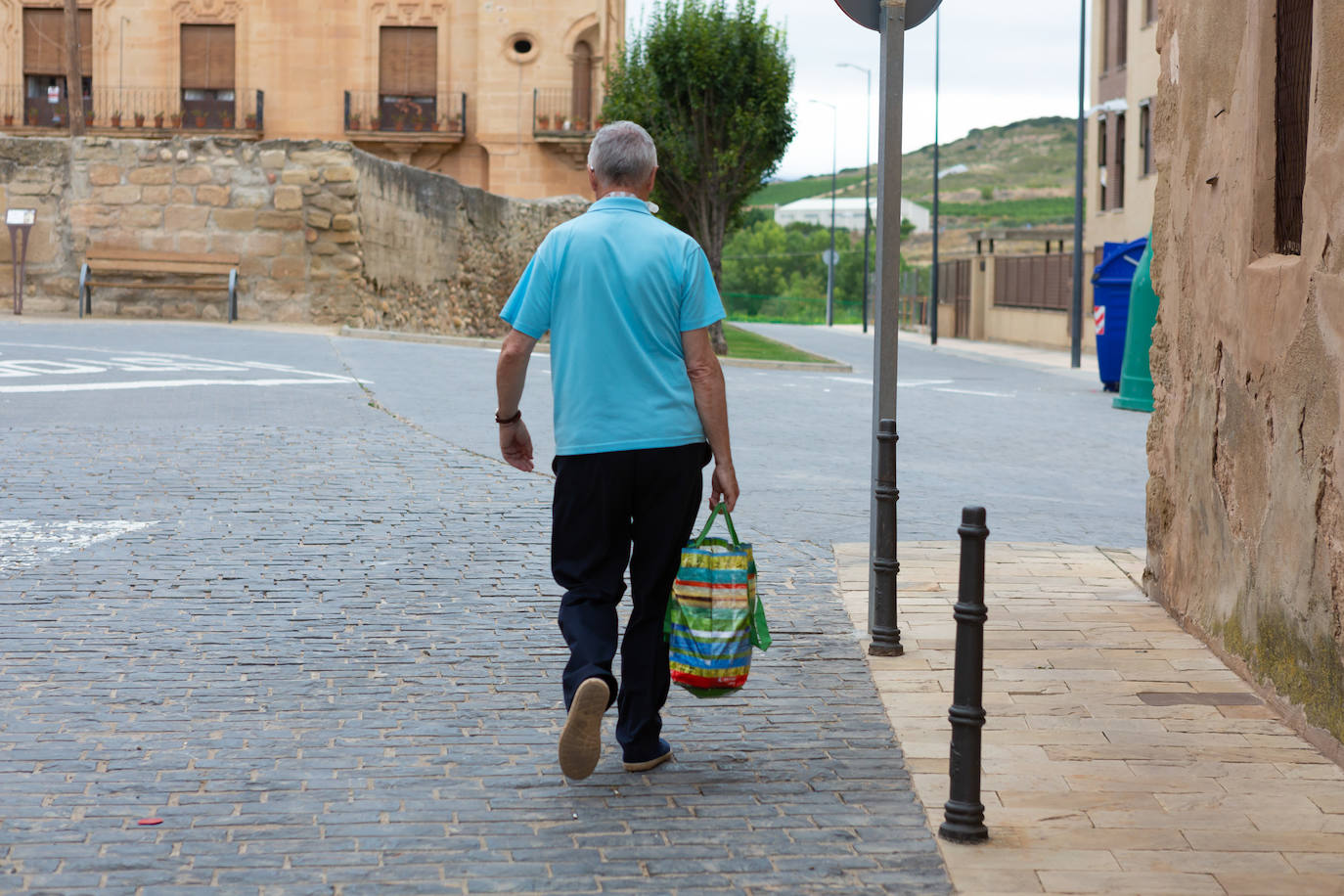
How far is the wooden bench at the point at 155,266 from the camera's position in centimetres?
2472

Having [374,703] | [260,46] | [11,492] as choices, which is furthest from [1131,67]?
[374,703]

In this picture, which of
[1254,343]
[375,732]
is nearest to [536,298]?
[375,732]

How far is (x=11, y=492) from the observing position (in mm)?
8898

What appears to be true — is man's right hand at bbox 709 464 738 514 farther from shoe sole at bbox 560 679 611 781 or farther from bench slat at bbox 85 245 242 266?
bench slat at bbox 85 245 242 266

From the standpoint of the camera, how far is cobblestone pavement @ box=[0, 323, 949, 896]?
147 inches

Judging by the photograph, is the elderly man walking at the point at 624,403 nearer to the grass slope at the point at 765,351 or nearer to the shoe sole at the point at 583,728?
the shoe sole at the point at 583,728

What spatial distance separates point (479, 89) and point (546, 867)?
43043 millimetres

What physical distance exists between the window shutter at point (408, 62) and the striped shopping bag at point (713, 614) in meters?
43.1

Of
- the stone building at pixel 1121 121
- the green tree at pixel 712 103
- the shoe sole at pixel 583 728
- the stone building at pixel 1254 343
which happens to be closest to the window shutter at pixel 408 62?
the green tree at pixel 712 103

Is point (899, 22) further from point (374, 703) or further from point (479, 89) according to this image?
point (479, 89)

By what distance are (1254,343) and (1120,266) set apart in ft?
54.7

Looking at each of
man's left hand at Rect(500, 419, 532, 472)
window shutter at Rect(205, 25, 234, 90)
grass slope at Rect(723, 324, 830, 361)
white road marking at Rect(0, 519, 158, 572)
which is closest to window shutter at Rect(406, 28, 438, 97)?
window shutter at Rect(205, 25, 234, 90)

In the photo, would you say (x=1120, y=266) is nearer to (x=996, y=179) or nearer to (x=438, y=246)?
(x=438, y=246)

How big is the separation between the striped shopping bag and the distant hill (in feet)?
315
